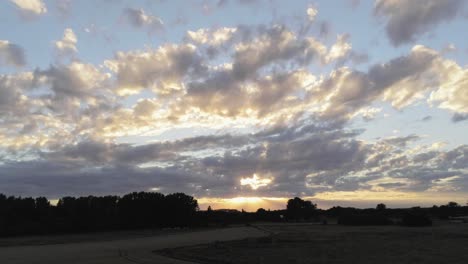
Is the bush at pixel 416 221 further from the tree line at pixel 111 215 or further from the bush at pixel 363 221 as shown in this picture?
the bush at pixel 363 221

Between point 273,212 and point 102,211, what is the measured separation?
248ft

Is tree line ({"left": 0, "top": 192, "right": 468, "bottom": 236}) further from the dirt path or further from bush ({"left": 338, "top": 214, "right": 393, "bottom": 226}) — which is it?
the dirt path

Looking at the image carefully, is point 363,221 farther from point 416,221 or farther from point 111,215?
point 111,215

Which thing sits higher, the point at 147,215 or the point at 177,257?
the point at 147,215

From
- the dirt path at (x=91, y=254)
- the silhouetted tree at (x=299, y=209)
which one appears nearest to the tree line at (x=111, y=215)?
the silhouetted tree at (x=299, y=209)

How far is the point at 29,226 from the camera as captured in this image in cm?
10606

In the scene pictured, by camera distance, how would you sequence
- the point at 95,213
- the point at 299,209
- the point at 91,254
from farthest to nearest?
the point at 299,209, the point at 95,213, the point at 91,254

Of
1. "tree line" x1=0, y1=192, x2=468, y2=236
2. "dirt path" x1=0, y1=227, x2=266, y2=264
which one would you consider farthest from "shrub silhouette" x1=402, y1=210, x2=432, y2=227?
"dirt path" x1=0, y1=227, x2=266, y2=264

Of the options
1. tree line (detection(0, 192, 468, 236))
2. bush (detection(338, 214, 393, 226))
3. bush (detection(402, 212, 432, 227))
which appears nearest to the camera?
Answer: bush (detection(402, 212, 432, 227))

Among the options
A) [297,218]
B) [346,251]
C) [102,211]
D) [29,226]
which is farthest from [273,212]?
[346,251]

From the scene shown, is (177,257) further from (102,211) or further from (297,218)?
(297,218)

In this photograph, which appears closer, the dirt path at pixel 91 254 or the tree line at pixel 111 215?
the dirt path at pixel 91 254

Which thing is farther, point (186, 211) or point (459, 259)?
point (186, 211)

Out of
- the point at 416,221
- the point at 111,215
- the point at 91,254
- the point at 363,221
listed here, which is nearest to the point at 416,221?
the point at 416,221
